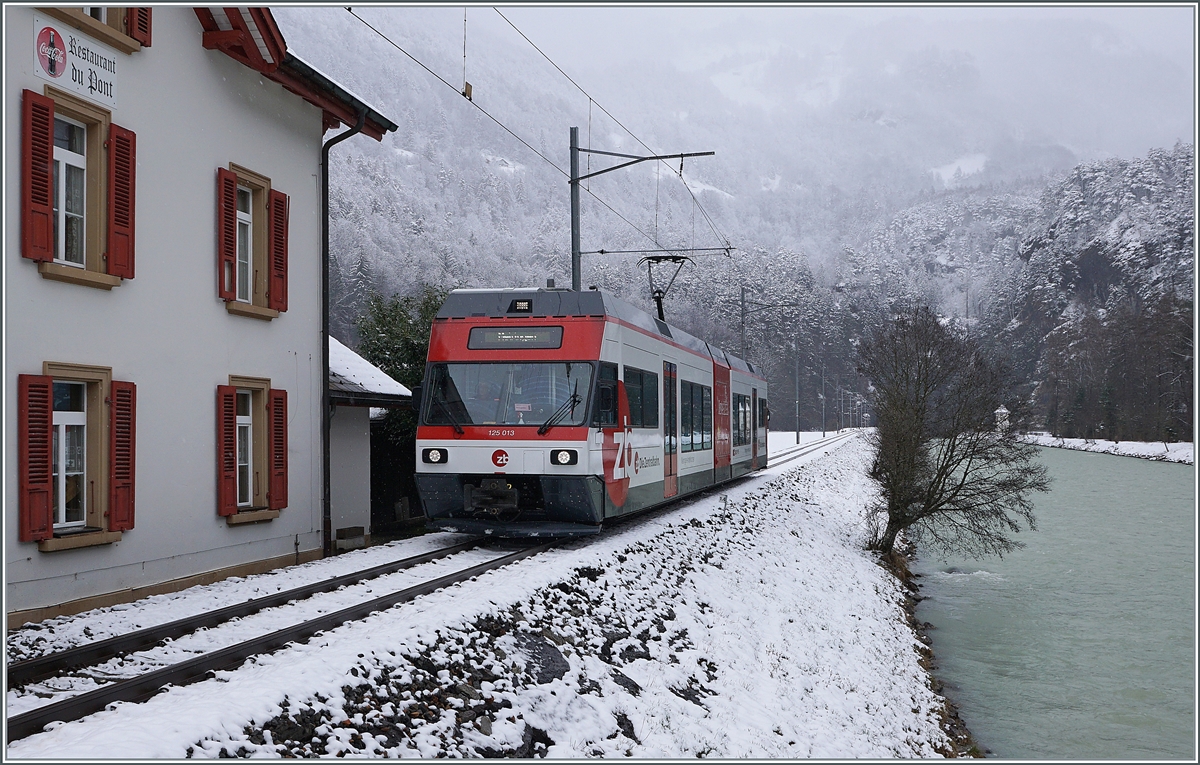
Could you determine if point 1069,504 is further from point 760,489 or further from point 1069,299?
point 1069,299

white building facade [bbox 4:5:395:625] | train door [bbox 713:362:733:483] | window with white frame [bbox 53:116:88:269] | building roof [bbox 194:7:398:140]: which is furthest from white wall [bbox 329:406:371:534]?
train door [bbox 713:362:733:483]

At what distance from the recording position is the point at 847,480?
40.1m

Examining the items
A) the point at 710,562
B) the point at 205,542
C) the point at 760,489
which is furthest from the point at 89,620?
the point at 760,489

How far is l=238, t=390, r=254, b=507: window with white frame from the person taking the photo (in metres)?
13.4

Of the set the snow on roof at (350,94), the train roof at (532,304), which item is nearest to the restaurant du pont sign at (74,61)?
the snow on roof at (350,94)

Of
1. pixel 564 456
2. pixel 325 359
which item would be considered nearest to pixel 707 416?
pixel 564 456

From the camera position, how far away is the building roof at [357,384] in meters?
16.2

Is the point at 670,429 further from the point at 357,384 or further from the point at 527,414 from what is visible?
the point at 357,384

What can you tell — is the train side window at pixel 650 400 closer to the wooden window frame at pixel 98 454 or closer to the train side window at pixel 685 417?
the train side window at pixel 685 417

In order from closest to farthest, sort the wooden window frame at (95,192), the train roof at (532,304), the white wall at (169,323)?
1. the white wall at (169,323)
2. the wooden window frame at (95,192)
3. the train roof at (532,304)

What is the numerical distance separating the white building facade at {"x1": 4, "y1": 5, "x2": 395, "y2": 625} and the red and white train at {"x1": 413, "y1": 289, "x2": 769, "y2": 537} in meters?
2.29

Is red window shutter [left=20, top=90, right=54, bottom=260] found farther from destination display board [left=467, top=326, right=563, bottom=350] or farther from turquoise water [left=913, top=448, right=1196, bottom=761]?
turquoise water [left=913, top=448, right=1196, bottom=761]

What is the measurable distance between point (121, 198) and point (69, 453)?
275 cm

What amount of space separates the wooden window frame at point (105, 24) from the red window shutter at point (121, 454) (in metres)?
3.61
